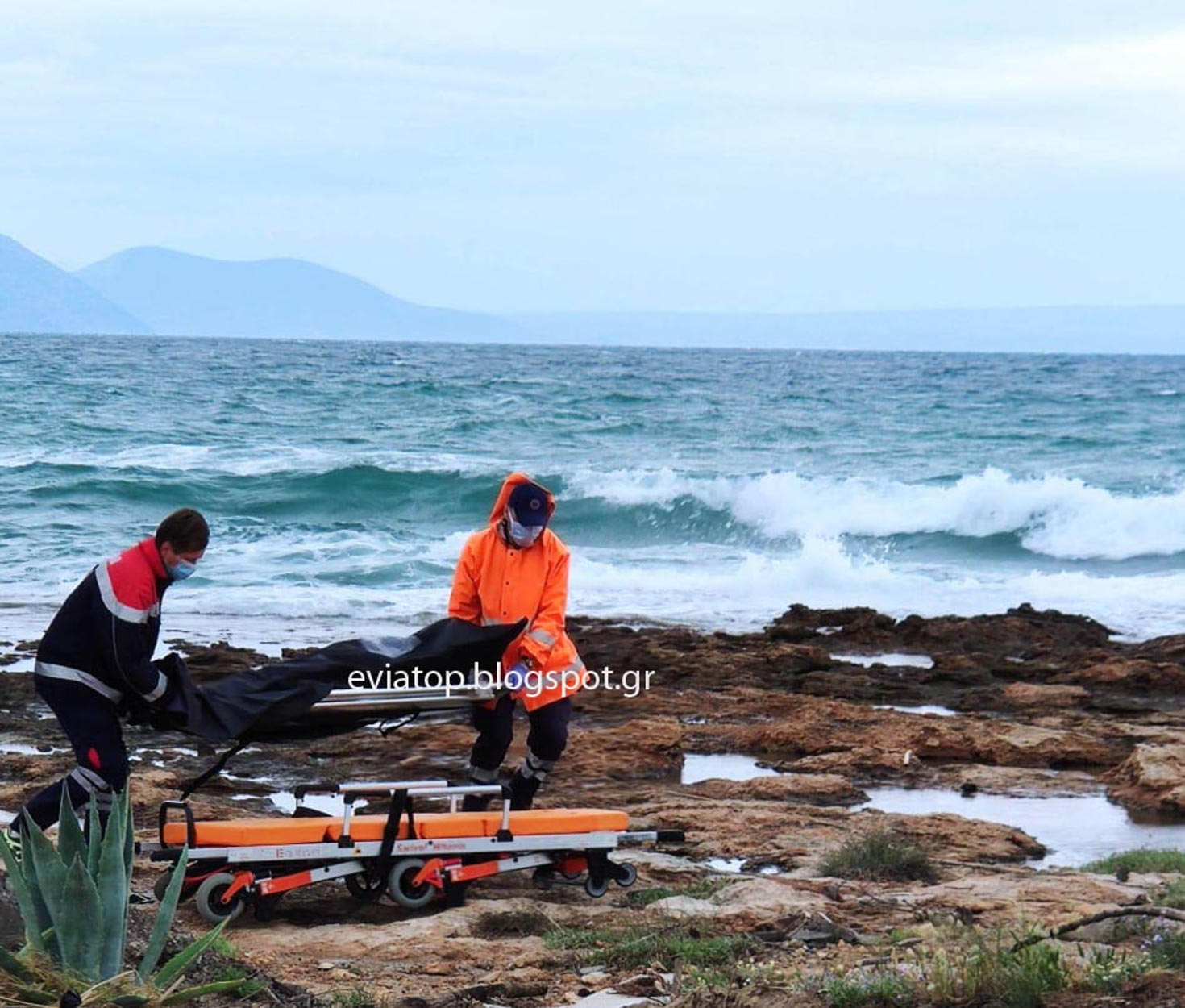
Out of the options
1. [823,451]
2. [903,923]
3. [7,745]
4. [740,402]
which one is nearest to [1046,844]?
[903,923]

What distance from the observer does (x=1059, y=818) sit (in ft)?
33.3

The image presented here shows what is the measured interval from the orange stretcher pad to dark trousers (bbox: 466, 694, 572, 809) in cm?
27

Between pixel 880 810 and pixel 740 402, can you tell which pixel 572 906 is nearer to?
pixel 880 810

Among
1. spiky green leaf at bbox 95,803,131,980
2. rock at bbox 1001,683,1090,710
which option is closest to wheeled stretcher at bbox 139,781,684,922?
spiky green leaf at bbox 95,803,131,980

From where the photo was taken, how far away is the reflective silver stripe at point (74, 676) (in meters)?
6.92

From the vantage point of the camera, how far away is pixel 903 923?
693 cm

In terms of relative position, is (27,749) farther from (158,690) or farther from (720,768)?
(158,690)

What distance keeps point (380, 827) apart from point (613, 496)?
960 inches

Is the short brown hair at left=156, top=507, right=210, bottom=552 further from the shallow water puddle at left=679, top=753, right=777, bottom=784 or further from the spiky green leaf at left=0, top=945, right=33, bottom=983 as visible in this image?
the shallow water puddle at left=679, top=753, right=777, bottom=784

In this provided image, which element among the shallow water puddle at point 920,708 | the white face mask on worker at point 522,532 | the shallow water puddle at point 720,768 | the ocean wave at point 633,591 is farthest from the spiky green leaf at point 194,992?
the ocean wave at point 633,591

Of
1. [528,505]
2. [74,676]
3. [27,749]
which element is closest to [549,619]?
[528,505]

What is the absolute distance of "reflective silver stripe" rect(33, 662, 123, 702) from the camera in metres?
6.92

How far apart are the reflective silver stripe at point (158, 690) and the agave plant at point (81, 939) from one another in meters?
1.84

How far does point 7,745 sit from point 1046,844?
696 centimetres
